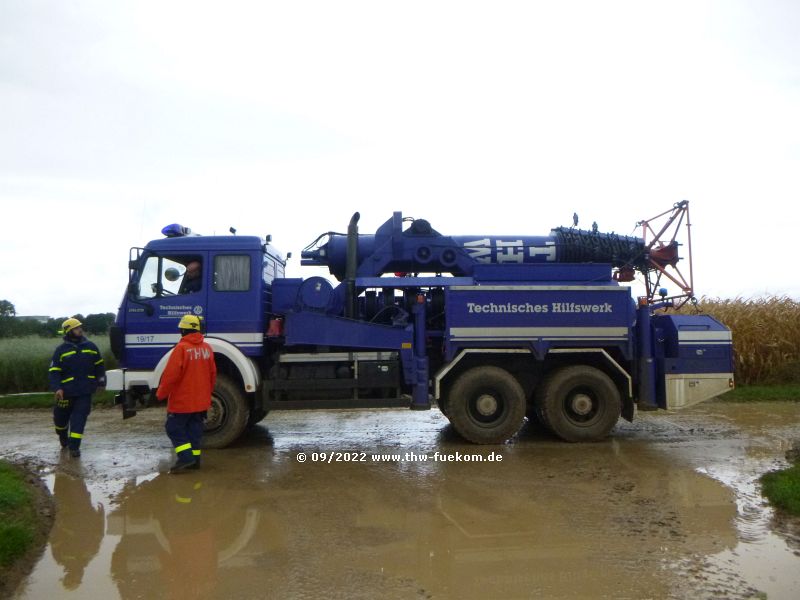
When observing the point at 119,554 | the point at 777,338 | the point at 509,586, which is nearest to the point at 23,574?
the point at 119,554

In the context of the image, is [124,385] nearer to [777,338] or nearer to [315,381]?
[315,381]

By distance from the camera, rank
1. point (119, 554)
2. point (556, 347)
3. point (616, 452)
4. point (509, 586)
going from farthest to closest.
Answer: point (556, 347), point (616, 452), point (119, 554), point (509, 586)

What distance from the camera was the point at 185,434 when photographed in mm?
7520

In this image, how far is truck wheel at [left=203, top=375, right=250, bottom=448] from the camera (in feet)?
28.3

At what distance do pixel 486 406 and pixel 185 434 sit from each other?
3.82 metres

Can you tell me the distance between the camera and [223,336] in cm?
880

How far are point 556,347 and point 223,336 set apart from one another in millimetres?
4477

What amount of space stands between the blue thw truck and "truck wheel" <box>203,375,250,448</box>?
0.01 metres

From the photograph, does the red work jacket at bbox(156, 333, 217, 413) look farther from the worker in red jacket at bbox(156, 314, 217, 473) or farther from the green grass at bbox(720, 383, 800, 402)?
the green grass at bbox(720, 383, 800, 402)

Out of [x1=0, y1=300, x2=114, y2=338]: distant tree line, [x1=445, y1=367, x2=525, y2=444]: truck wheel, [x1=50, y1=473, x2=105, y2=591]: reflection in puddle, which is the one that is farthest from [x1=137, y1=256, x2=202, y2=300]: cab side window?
[x1=0, y1=300, x2=114, y2=338]: distant tree line

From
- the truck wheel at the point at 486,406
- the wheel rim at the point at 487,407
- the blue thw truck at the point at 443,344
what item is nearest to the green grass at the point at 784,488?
the blue thw truck at the point at 443,344

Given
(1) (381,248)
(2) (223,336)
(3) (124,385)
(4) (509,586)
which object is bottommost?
(4) (509,586)

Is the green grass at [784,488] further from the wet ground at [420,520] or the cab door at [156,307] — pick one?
the cab door at [156,307]

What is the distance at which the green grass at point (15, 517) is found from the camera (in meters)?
4.78
